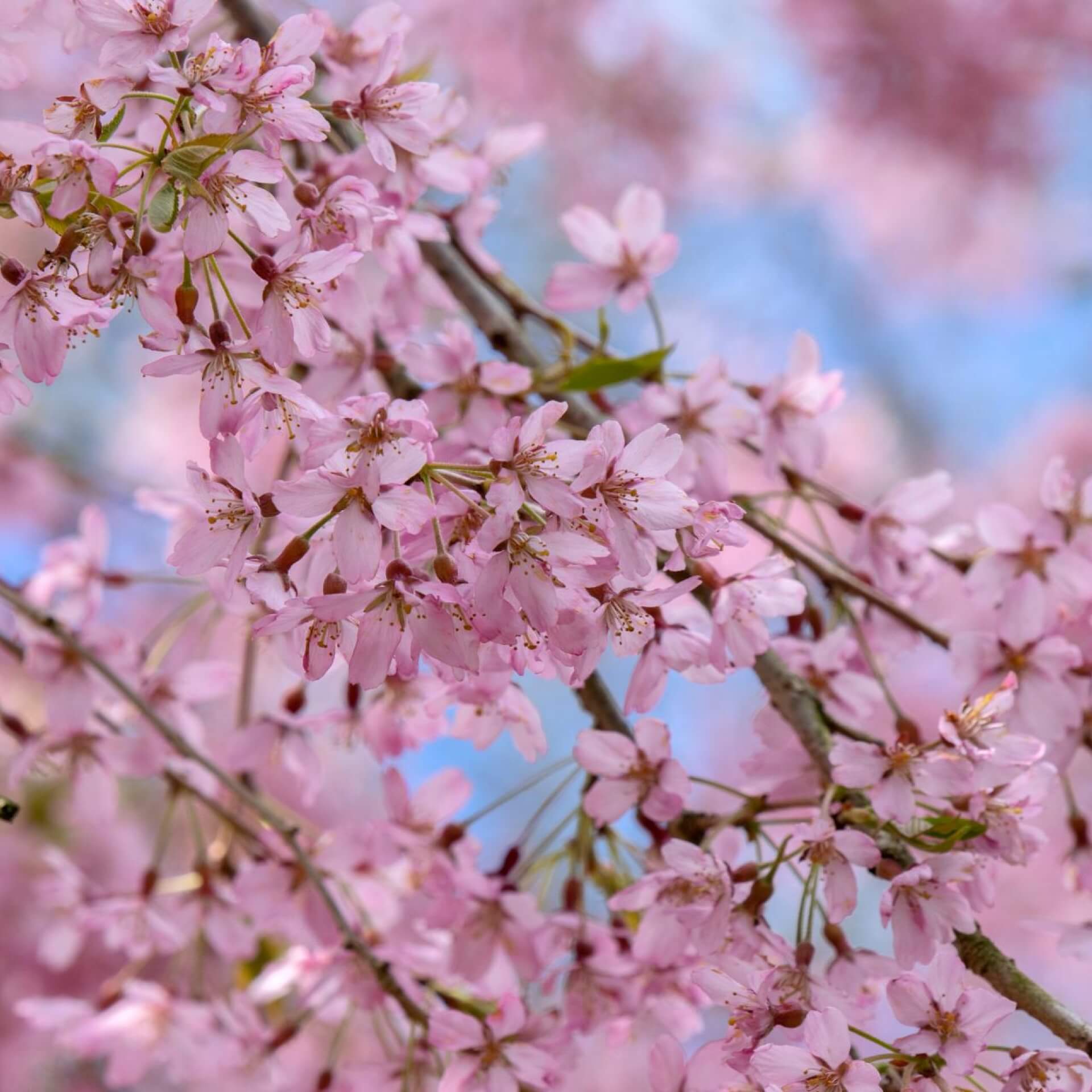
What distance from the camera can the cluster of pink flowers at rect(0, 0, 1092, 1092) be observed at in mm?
447

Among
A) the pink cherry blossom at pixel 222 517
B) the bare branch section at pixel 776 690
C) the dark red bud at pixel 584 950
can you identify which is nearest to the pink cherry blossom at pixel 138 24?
the pink cherry blossom at pixel 222 517

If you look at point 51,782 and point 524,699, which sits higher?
point 51,782

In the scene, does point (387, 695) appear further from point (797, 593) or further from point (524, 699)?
point (797, 593)

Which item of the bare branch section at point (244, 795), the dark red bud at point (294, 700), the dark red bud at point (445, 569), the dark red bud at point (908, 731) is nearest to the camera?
the dark red bud at point (445, 569)

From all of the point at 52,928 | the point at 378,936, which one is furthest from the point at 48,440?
the point at 378,936

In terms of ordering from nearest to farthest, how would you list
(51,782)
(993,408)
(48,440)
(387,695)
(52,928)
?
1. (387,695)
2. (52,928)
3. (51,782)
4. (48,440)
5. (993,408)

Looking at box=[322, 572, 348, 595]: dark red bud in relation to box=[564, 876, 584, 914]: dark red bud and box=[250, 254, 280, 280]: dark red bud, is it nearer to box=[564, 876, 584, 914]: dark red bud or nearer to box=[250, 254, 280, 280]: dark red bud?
box=[250, 254, 280, 280]: dark red bud

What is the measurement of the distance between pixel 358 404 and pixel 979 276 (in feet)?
9.77

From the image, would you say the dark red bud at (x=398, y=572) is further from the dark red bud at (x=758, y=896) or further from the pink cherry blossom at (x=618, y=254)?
the pink cherry blossom at (x=618, y=254)

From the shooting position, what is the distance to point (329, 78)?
0.67 m

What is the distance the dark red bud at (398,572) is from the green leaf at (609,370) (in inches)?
10.6

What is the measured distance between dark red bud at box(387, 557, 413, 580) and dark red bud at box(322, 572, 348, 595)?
0.02 meters

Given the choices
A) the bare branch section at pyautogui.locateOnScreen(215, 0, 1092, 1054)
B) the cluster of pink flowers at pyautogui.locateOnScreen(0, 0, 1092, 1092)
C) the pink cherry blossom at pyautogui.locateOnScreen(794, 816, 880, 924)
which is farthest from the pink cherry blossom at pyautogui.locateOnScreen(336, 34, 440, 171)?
the pink cherry blossom at pyautogui.locateOnScreen(794, 816, 880, 924)

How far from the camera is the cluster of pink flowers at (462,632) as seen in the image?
1.47 feet
